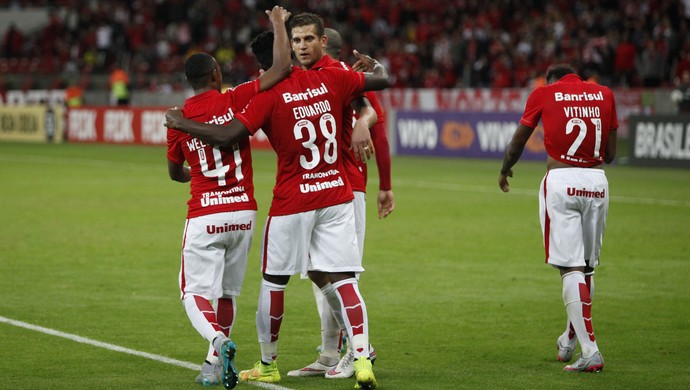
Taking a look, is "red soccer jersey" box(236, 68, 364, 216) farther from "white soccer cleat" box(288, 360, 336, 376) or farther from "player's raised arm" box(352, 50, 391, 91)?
"white soccer cleat" box(288, 360, 336, 376)

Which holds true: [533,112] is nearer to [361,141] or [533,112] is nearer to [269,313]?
[361,141]

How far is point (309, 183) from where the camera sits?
7.01 metres

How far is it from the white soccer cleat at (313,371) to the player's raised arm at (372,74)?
187 cm

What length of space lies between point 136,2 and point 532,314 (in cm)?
4156

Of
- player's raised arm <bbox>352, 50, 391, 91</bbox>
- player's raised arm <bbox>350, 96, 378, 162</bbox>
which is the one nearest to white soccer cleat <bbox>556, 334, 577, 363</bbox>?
player's raised arm <bbox>350, 96, 378, 162</bbox>

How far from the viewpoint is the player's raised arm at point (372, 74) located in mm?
7203

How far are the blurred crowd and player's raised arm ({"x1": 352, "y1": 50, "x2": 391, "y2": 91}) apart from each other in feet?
68.1

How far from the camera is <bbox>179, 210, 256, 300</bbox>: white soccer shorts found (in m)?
7.00

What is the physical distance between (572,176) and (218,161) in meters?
2.50

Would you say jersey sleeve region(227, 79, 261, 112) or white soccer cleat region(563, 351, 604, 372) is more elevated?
jersey sleeve region(227, 79, 261, 112)

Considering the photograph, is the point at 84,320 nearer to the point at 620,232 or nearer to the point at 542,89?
the point at 542,89

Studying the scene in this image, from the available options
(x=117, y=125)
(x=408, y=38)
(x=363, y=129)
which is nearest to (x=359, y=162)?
(x=363, y=129)

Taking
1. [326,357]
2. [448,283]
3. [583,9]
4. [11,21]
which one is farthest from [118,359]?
[11,21]

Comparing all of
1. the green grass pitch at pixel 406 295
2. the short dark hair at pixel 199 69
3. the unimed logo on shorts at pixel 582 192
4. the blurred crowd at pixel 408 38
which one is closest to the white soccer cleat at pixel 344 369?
the green grass pitch at pixel 406 295
